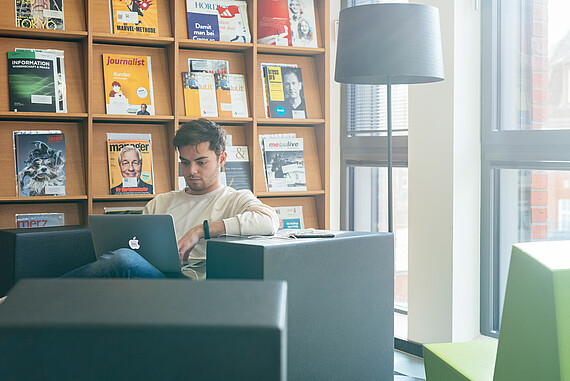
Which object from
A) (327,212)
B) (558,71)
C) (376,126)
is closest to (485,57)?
(558,71)

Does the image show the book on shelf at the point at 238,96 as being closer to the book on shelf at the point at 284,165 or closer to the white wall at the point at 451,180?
the book on shelf at the point at 284,165

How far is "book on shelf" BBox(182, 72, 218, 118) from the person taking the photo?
3465 mm

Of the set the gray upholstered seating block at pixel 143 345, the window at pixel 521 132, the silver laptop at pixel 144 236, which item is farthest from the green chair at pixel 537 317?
the window at pixel 521 132

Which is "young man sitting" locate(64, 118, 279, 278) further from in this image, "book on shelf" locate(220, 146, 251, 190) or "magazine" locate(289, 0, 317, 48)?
"magazine" locate(289, 0, 317, 48)

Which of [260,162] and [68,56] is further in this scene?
[260,162]

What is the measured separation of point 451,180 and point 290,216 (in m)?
1.04

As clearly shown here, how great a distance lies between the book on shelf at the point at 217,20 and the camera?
3.47 meters

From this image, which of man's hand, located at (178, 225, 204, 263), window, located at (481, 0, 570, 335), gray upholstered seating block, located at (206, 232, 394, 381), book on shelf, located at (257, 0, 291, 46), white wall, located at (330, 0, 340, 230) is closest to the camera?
gray upholstered seating block, located at (206, 232, 394, 381)

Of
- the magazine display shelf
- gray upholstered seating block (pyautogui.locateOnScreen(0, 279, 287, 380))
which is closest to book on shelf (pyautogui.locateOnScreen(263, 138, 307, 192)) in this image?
the magazine display shelf

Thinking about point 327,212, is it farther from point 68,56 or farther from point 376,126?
point 68,56

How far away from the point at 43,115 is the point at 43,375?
263 centimetres

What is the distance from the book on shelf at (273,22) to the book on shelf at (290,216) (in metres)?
0.93

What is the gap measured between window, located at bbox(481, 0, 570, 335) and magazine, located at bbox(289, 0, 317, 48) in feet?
3.33

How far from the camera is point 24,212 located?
327 centimetres
